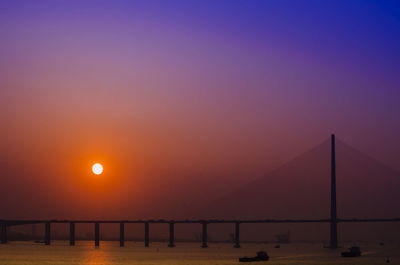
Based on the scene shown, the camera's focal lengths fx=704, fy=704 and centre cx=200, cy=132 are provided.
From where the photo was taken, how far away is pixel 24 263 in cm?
10375

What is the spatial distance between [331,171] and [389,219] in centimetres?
3865

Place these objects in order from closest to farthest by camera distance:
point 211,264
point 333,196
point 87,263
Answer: point 211,264 → point 87,263 → point 333,196

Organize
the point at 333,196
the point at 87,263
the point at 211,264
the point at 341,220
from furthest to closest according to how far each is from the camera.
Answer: the point at 341,220 → the point at 333,196 → the point at 87,263 → the point at 211,264

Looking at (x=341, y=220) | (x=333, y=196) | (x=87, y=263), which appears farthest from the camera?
(x=341, y=220)

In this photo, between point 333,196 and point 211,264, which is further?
point 333,196

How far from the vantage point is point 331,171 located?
15362 centimetres

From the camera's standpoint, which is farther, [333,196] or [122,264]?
[333,196]

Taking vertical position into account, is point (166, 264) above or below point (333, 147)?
below

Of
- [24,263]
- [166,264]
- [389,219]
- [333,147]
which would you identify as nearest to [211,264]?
[166,264]

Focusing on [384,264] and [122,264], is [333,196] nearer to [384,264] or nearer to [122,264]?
[384,264]

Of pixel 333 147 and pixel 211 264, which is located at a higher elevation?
pixel 333 147

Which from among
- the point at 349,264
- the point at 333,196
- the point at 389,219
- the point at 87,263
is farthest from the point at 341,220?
the point at 87,263

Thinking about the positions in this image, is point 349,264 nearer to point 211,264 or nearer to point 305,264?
point 305,264

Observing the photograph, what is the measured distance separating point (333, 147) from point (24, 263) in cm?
8170
